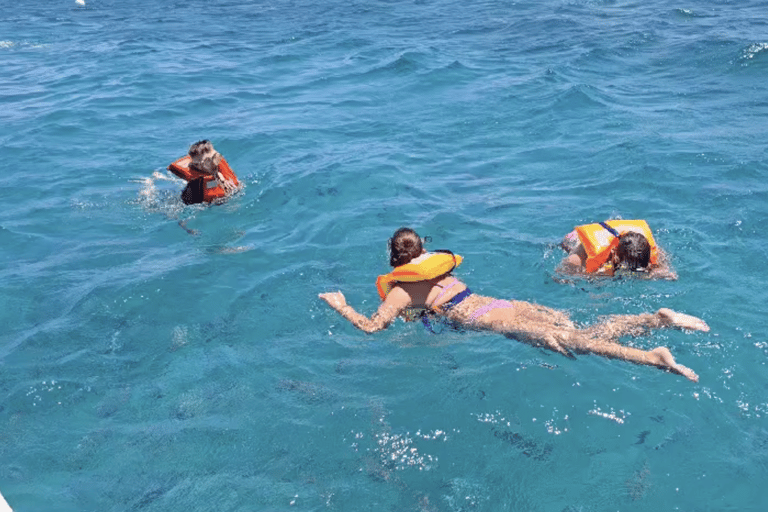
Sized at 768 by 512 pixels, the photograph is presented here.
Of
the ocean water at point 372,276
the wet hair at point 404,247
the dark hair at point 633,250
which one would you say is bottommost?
the ocean water at point 372,276

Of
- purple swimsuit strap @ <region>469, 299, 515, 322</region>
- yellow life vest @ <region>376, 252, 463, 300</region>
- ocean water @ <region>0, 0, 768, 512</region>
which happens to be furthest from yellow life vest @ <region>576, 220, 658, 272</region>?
yellow life vest @ <region>376, 252, 463, 300</region>

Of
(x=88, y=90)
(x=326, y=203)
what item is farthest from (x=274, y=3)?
(x=326, y=203)

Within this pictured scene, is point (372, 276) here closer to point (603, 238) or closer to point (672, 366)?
point (603, 238)

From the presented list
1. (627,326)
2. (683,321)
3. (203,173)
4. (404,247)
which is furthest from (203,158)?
(683,321)

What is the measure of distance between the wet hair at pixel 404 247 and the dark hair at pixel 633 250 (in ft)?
6.43

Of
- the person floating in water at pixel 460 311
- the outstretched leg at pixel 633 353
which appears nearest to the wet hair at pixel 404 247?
the person floating in water at pixel 460 311

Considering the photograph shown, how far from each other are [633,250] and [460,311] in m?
1.78

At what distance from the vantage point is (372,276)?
819cm

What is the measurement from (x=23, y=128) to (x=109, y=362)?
8.34 meters

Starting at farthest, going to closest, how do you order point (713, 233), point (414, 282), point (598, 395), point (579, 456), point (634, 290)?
point (713, 233)
point (634, 290)
point (414, 282)
point (598, 395)
point (579, 456)

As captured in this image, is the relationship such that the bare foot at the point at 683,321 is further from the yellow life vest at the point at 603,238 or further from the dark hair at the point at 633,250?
the yellow life vest at the point at 603,238

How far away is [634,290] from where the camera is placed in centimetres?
738

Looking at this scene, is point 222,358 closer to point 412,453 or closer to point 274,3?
point 412,453

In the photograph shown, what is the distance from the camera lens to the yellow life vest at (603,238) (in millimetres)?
7285
